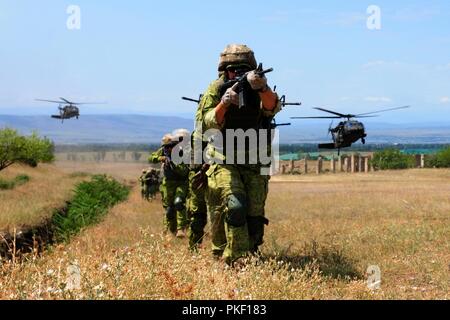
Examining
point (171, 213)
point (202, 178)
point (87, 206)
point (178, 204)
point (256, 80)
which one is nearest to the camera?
point (256, 80)

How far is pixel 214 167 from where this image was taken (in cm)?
765

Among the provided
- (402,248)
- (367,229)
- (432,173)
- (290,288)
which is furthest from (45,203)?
(432,173)

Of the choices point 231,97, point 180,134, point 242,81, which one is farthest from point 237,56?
point 180,134

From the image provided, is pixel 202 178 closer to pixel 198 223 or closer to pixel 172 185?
pixel 198 223

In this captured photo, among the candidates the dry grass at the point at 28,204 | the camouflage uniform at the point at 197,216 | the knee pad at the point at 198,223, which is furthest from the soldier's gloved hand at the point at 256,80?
the dry grass at the point at 28,204

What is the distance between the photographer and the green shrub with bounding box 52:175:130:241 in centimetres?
1841

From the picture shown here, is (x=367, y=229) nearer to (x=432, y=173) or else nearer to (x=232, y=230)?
(x=232, y=230)

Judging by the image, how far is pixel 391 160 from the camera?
6119 centimetres

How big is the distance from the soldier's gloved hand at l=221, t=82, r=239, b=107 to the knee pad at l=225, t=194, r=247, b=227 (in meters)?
1.01

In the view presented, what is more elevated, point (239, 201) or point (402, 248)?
point (239, 201)

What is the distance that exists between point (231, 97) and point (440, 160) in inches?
2025

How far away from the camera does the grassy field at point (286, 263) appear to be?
4.96 m

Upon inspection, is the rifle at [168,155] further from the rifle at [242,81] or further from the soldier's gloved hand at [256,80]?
the soldier's gloved hand at [256,80]
